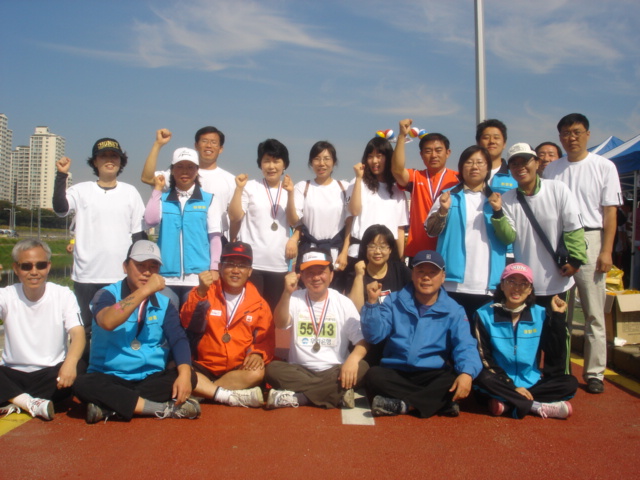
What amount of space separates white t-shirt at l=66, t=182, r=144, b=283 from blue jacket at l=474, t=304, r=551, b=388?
10.8ft

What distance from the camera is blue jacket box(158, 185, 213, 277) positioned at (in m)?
4.95

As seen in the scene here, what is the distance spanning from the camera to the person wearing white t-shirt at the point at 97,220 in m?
5.01

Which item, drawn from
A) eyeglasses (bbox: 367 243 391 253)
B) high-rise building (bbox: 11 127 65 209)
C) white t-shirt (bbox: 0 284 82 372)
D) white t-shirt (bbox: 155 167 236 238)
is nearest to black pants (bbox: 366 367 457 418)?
eyeglasses (bbox: 367 243 391 253)

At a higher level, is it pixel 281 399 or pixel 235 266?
pixel 235 266

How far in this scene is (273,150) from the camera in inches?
219

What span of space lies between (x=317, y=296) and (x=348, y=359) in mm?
620

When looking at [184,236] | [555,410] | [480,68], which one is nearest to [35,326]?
[184,236]

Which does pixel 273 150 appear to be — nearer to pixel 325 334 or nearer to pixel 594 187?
pixel 325 334

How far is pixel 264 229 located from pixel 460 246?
1893mm

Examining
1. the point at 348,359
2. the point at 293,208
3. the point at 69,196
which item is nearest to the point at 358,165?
the point at 293,208

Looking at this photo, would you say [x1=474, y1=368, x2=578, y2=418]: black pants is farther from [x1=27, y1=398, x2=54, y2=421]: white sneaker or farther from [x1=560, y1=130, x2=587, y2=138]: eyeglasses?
[x1=27, y1=398, x2=54, y2=421]: white sneaker

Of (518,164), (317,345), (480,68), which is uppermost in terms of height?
(480,68)

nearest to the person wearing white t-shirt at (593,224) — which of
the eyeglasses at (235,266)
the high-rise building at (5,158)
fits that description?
the eyeglasses at (235,266)

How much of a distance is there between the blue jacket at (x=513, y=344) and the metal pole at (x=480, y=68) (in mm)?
4837
